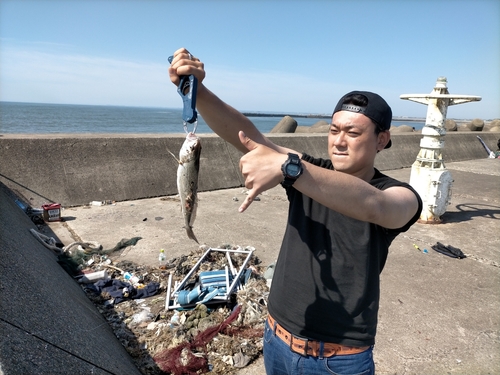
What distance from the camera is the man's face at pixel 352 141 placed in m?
1.95

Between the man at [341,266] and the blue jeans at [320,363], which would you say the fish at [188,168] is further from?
the blue jeans at [320,363]

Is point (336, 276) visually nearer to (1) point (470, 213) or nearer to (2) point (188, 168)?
(2) point (188, 168)

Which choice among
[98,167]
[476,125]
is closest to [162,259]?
[98,167]

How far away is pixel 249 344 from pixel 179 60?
8.74 ft

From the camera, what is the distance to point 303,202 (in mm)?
2137

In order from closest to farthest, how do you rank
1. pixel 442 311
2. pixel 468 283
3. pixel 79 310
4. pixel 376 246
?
pixel 376 246 → pixel 79 310 → pixel 442 311 → pixel 468 283

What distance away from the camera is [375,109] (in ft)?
6.41

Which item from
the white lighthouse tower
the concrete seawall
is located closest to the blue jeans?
the white lighthouse tower

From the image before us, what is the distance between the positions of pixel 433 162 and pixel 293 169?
6.82 metres

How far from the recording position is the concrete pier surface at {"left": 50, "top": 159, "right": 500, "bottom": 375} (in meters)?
3.69

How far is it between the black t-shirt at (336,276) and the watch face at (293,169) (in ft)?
2.05

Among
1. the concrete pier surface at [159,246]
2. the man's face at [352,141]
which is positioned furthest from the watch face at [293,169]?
the concrete pier surface at [159,246]

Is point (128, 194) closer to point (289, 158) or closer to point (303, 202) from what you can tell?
point (303, 202)

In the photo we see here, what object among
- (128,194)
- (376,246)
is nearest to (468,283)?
(376,246)
